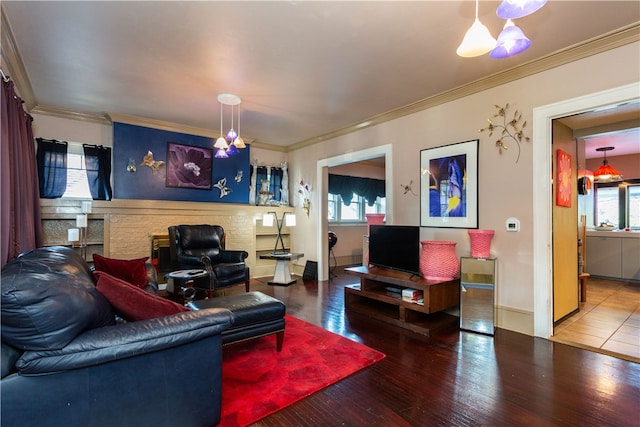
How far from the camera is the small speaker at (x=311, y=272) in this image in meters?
5.57

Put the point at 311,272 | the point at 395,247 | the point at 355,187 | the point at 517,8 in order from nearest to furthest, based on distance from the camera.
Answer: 1. the point at 517,8
2. the point at 395,247
3. the point at 311,272
4. the point at 355,187

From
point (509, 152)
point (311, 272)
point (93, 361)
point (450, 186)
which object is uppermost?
point (509, 152)

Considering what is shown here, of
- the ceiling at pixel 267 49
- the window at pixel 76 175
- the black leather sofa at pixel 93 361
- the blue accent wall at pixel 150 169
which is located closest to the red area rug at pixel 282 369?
the black leather sofa at pixel 93 361

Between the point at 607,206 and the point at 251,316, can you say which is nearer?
the point at 251,316

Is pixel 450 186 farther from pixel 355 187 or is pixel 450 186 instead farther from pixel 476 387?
pixel 355 187

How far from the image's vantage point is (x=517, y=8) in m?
1.45

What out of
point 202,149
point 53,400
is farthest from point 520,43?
point 202,149

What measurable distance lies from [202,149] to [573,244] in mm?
5568

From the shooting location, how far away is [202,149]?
5.38m

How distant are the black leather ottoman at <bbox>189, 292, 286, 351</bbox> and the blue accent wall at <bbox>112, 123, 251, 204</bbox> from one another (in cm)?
Answer: 300

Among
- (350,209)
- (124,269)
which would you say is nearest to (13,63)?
(124,269)

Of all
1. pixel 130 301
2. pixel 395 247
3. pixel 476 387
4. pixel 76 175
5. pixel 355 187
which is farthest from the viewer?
pixel 355 187

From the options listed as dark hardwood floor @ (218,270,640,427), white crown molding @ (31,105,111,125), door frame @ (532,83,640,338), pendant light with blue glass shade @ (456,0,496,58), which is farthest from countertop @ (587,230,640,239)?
white crown molding @ (31,105,111,125)

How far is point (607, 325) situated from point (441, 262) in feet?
5.99
